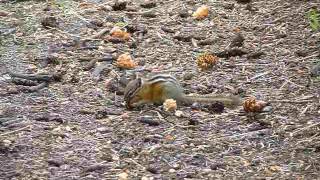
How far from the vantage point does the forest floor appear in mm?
3357

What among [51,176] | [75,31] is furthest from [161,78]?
[75,31]

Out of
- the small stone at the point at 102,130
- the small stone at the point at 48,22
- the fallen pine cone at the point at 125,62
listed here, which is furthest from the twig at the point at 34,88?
the small stone at the point at 48,22

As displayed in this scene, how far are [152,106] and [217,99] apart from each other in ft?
1.16

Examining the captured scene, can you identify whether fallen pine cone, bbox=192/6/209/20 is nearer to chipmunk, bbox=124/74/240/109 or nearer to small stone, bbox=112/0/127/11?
small stone, bbox=112/0/127/11

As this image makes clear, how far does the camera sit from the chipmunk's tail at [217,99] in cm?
394

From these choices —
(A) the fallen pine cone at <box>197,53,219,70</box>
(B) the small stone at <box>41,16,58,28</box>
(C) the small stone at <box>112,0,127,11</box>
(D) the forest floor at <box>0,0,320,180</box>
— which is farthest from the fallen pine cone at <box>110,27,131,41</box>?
(A) the fallen pine cone at <box>197,53,219,70</box>

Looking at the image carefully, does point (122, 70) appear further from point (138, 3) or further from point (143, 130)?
point (138, 3)

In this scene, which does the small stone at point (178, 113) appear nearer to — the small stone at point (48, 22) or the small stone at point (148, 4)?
the small stone at point (48, 22)

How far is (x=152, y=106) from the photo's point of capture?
3965 millimetres

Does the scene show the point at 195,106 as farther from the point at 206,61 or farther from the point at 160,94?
the point at 206,61

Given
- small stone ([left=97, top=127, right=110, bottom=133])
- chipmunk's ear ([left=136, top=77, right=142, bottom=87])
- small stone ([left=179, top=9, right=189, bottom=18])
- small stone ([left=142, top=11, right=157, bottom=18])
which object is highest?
small stone ([left=179, top=9, right=189, bottom=18])

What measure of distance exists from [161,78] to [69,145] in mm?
719

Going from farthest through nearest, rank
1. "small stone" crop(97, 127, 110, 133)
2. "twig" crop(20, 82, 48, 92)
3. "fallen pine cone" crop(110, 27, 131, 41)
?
1. "fallen pine cone" crop(110, 27, 131, 41)
2. "twig" crop(20, 82, 48, 92)
3. "small stone" crop(97, 127, 110, 133)

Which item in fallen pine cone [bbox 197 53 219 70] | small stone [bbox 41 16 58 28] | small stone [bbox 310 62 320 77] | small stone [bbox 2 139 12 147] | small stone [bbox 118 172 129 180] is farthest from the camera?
small stone [bbox 41 16 58 28]
